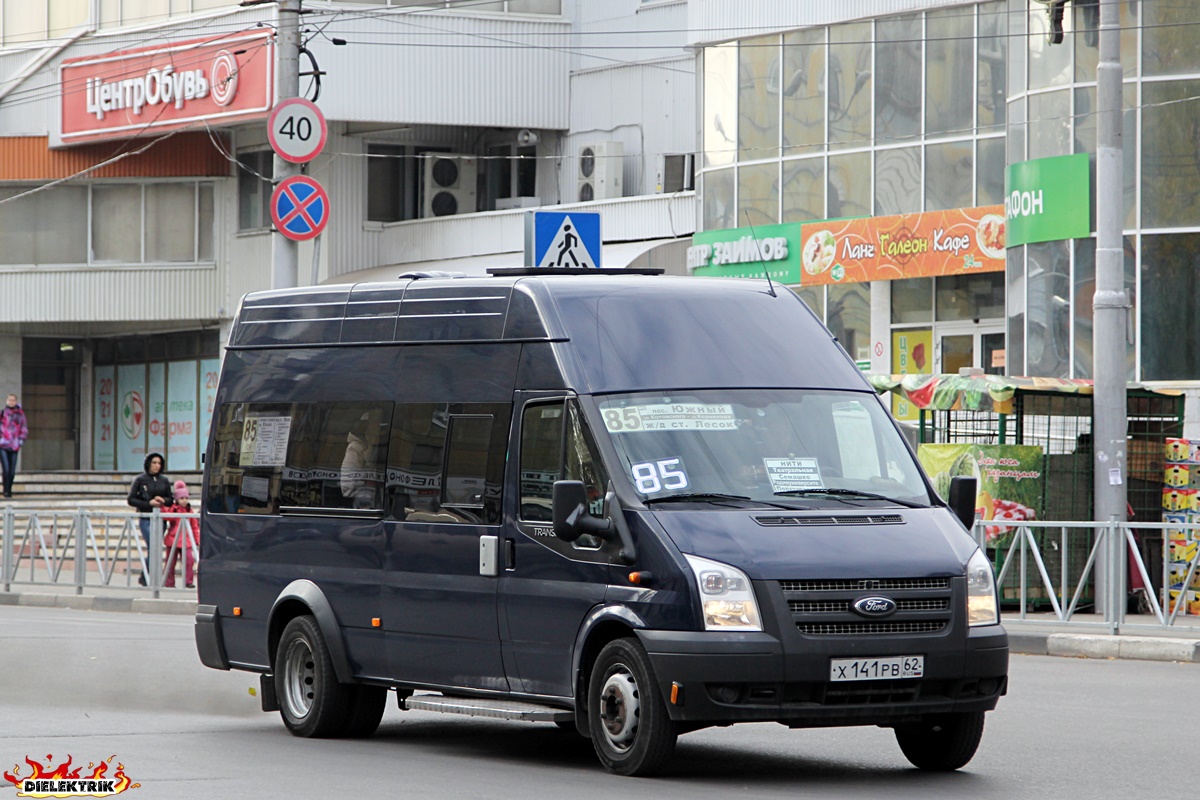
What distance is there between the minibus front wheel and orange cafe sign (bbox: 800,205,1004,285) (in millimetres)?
19260

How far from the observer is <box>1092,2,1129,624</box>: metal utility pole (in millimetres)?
18641

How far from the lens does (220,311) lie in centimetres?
4209

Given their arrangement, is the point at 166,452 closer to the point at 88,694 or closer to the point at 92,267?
the point at 92,267

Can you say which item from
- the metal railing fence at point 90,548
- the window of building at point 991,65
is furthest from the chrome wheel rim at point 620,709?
the window of building at point 991,65

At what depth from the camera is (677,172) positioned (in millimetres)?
36625

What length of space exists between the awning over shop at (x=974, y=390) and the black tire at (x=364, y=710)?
30.5 feet

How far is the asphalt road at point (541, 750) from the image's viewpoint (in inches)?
342

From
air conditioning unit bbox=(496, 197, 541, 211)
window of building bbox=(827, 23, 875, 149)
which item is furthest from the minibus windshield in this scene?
air conditioning unit bbox=(496, 197, 541, 211)

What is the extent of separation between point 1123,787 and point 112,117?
3494 centimetres

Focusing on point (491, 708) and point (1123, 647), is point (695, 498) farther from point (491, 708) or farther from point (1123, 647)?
point (1123, 647)

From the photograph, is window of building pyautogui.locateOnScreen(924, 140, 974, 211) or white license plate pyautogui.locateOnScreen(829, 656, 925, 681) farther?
window of building pyautogui.locateOnScreen(924, 140, 974, 211)

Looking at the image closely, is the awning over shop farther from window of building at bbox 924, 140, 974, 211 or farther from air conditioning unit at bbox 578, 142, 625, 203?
air conditioning unit at bbox 578, 142, 625, 203

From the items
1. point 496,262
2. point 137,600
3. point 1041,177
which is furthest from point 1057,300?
point 496,262

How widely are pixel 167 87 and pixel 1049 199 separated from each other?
20884 millimetres
